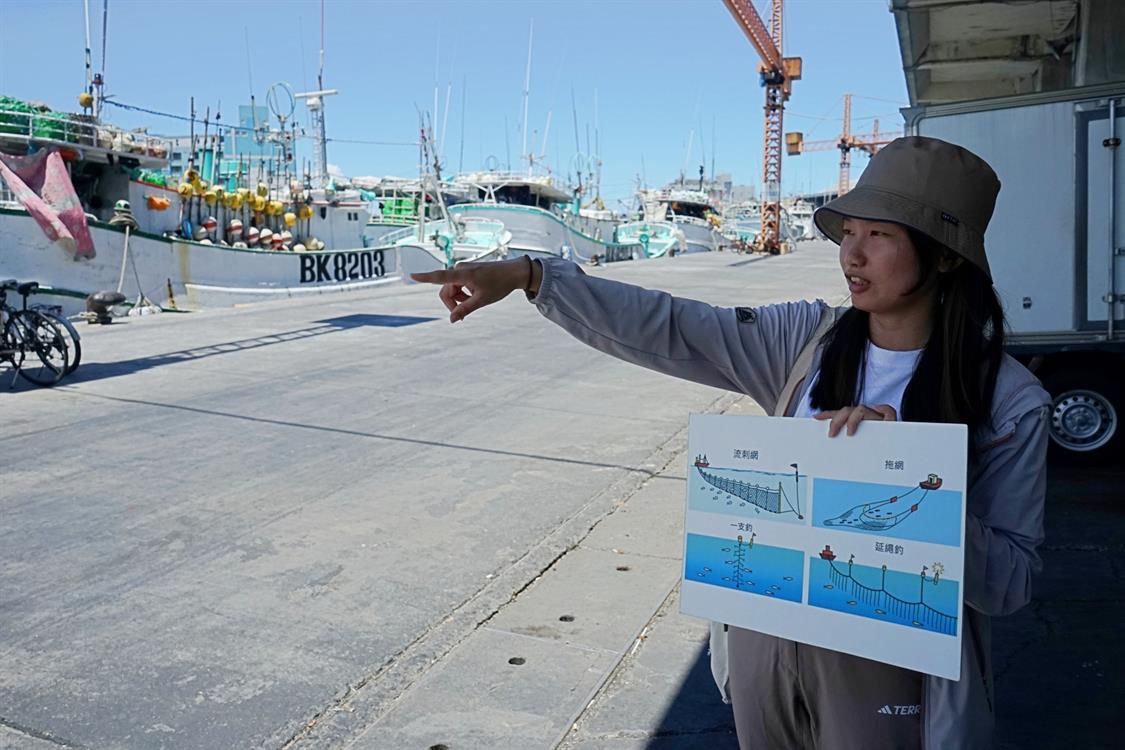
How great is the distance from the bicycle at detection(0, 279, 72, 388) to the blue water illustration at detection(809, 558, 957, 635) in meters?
10.7

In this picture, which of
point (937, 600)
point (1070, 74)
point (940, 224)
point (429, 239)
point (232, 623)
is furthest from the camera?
point (429, 239)

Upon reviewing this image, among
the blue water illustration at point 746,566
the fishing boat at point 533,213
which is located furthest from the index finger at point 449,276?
the fishing boat at point 533,213

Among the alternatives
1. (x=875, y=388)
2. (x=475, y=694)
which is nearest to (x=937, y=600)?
(x=875, y=388)

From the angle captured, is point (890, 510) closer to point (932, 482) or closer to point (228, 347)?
point (932, 482)

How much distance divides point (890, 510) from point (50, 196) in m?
22.1

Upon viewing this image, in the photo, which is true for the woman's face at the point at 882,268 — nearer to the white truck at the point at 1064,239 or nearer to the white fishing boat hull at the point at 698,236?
the white truck at the point at 1064,239

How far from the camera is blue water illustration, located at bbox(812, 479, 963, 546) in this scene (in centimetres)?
176

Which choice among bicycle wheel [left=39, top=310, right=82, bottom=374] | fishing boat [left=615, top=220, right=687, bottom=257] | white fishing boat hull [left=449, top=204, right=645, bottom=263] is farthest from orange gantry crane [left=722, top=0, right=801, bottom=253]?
bicycle wheel [left=39, top=310, right=82, bottom=374]

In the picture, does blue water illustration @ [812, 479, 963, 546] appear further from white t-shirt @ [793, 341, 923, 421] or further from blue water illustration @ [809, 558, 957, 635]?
white t-shirt @ [793, 341, 923, 421]

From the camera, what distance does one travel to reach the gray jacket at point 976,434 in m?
1.85

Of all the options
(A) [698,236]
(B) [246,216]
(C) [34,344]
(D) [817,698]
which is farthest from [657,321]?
(A) [698,236]

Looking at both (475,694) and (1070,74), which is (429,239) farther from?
(475,694)

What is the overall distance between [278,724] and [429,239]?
32023mm

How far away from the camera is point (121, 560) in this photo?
5.51 metres
